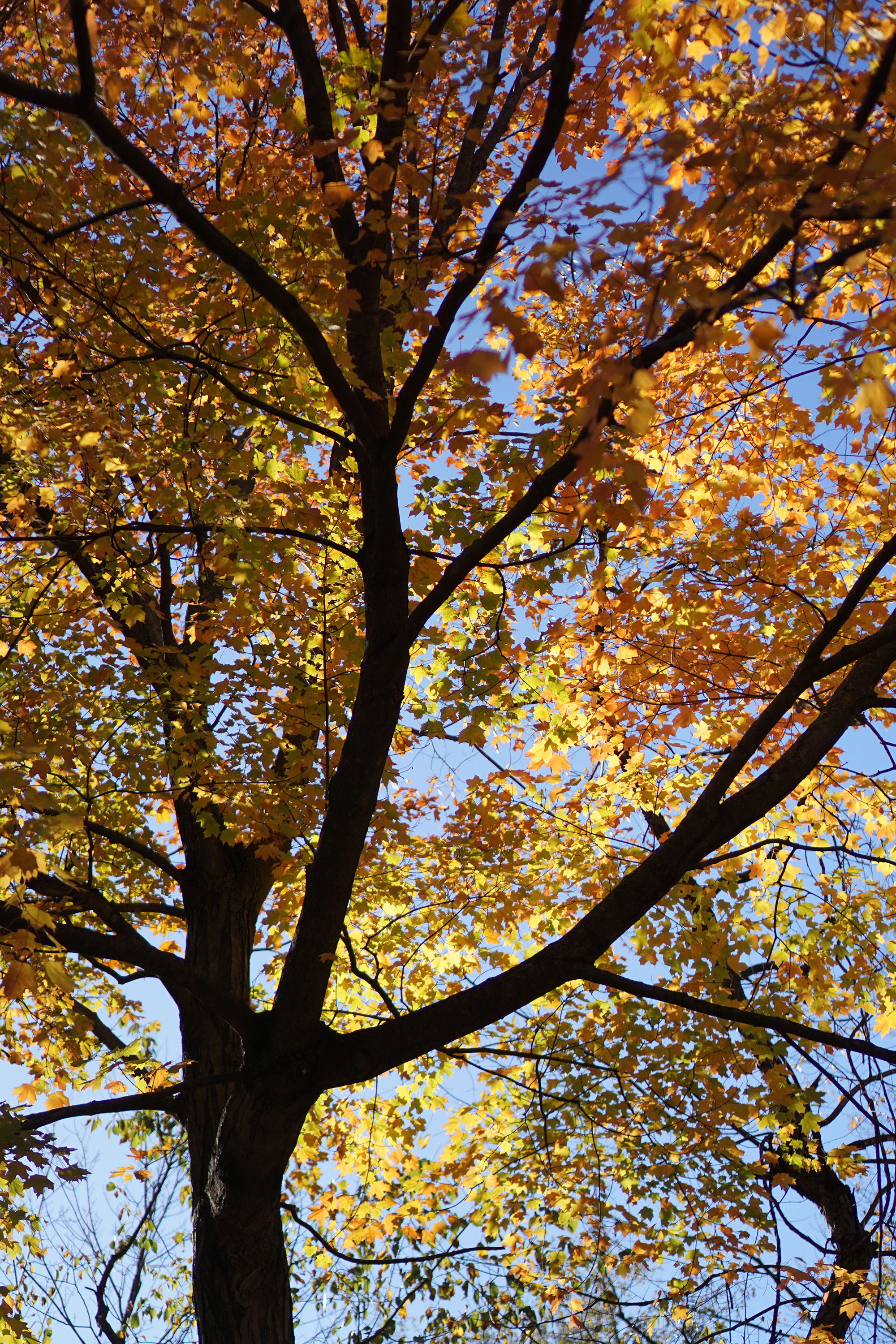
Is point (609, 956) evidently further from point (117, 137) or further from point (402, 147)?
point (117, 137)

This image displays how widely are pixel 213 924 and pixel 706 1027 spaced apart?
160 inches

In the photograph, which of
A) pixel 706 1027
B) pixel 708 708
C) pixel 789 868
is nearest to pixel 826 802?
pixel 789 868

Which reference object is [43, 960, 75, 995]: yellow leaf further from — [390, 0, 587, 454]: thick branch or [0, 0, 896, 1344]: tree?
[390, 0, 587, 454]: thick branch

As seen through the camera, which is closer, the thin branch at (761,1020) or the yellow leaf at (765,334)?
the yellow leaf at (765,334)

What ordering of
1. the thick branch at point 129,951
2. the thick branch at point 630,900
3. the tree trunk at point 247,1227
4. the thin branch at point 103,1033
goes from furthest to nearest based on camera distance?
the thin branch at point 103,1033 → the tree trunk at point 247,1227 → the thick branch at point 129,951 → the thick branch at point 630,900

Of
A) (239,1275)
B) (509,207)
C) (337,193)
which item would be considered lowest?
(239,1275)

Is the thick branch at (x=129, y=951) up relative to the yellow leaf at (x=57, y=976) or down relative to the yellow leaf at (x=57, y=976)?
up

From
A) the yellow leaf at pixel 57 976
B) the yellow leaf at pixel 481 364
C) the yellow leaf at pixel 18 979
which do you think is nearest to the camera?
the yellow leaf at pixel 481 364

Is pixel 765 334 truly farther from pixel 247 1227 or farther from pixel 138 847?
pixel 247 1227

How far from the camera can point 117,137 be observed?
339 centimetres

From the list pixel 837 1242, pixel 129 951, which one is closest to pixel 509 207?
pixel 129 951

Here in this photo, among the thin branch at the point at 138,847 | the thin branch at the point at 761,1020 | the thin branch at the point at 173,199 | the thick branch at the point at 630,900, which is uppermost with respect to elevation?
the thin branch at the point at 173,199

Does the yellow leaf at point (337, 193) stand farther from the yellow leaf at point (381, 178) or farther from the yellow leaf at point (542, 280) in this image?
the yellow leaf at point (542, 280)

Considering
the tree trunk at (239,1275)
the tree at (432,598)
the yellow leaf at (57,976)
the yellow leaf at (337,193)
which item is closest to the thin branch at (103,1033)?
the tree at (432,598)
